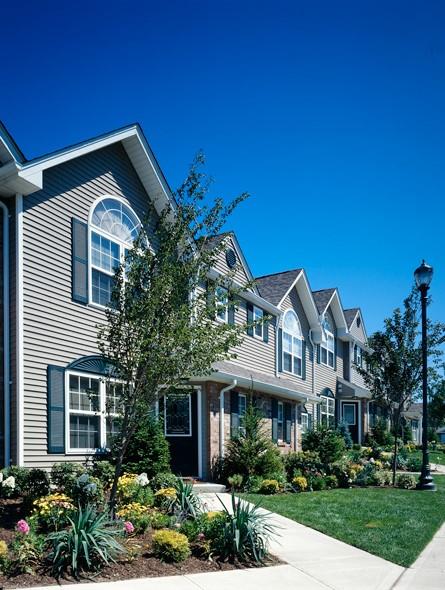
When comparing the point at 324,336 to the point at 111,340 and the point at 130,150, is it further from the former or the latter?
the point at 111,340

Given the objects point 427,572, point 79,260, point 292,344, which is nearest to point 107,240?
point 79,260

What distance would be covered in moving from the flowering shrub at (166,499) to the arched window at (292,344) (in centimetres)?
1541

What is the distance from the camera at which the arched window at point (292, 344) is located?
2672cm

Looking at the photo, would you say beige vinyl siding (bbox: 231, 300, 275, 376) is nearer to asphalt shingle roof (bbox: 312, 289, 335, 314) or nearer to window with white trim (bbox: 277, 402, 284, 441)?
window with white trim (bbox: 277, 402, 284, 441)

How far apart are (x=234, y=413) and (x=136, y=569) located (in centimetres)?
1105

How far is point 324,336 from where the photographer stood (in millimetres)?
31609

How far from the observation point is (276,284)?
27.5 metres

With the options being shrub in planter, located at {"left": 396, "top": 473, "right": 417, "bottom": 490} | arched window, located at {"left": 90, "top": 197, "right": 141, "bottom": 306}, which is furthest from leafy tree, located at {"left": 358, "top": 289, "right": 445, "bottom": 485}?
arched window, located at {"left": 90, "top": 197, "right": 141, "bottom": 306}

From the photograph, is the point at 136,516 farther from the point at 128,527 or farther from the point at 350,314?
the point at 350,314

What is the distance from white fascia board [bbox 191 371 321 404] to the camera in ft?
55.9

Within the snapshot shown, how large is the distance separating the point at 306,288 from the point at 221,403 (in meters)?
11.6

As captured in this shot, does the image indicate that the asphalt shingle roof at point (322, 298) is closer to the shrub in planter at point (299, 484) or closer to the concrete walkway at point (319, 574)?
the shrub in planter at point (299, 484)

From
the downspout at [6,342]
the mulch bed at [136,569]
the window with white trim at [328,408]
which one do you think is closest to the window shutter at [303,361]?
Answer: the window with white trim at [328,408]

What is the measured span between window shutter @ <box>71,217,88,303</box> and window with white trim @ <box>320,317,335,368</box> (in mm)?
18803
